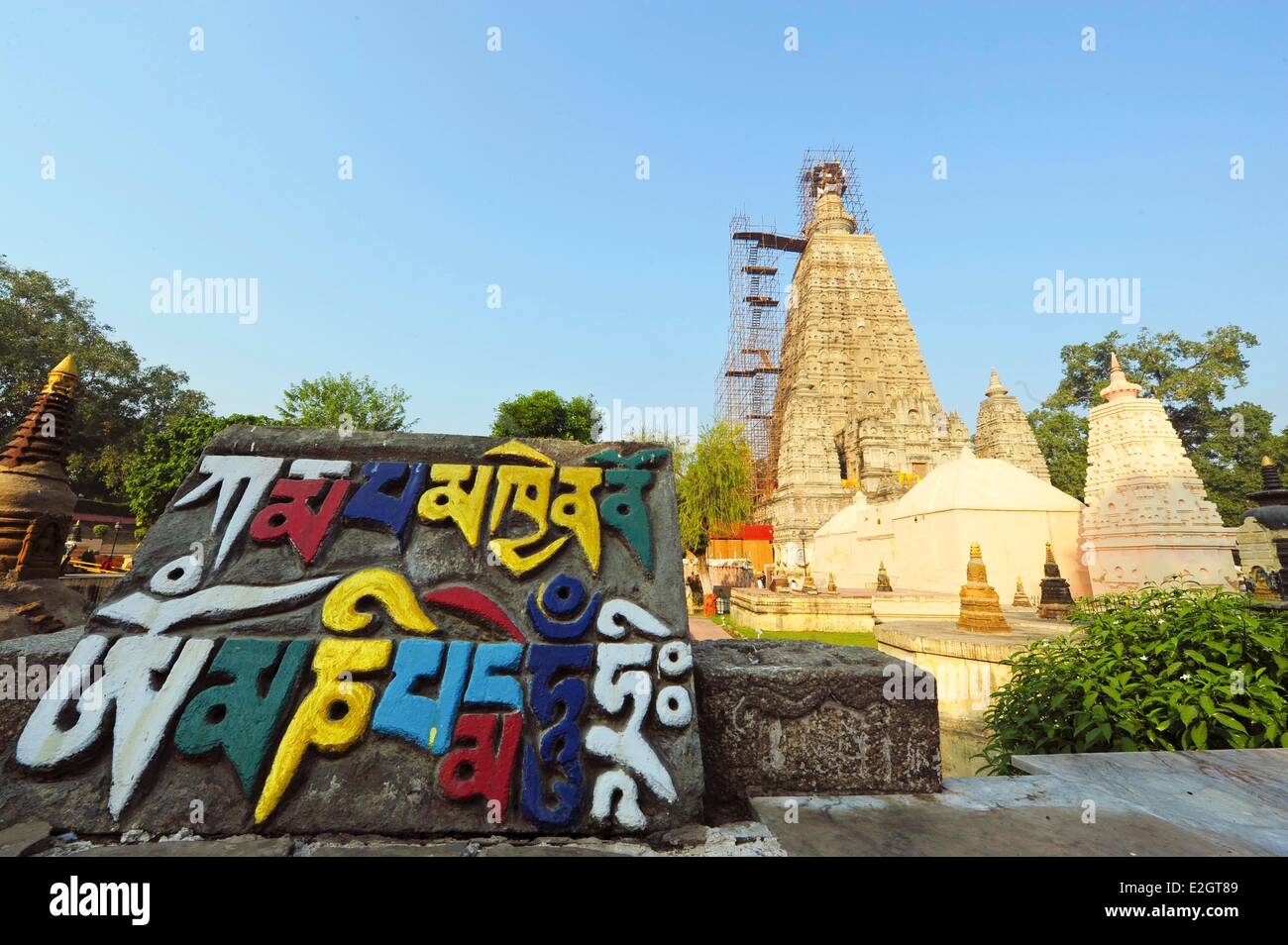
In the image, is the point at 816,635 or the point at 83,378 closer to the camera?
the point at 816,635

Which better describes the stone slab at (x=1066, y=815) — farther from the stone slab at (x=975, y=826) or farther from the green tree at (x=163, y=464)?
the green tree at (x=163, y=464)

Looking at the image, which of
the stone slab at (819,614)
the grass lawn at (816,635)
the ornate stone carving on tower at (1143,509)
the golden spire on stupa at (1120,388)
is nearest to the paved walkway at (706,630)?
the grass lawn at (816,635)

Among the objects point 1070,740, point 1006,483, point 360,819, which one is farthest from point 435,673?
point 1006,483

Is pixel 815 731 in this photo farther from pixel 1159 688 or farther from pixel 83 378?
pixel 83 378

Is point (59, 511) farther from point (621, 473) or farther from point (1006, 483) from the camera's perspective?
point (1006, 483)

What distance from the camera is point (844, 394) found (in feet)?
139

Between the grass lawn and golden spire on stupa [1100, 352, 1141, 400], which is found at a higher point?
golden spire on stupa [1100, 352, 1141, 400]

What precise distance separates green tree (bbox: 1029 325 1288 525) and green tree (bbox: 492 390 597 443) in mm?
29656

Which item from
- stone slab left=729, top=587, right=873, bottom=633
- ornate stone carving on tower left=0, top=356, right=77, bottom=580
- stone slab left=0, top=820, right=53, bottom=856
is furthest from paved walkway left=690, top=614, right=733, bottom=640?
stone slab left=0, top=820, right=53, bottom=856

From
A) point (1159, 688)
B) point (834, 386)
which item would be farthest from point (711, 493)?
point (1159, 688)

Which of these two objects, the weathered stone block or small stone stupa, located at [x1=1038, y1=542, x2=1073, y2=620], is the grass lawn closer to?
small stone stupa, located at [x1=1038, y1=542, x2=1073, y2=620]

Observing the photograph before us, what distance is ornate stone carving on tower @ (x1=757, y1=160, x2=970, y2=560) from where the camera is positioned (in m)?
34.5

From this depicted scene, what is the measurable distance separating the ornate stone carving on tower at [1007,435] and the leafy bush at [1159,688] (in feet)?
114

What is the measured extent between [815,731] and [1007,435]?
39842 mm
